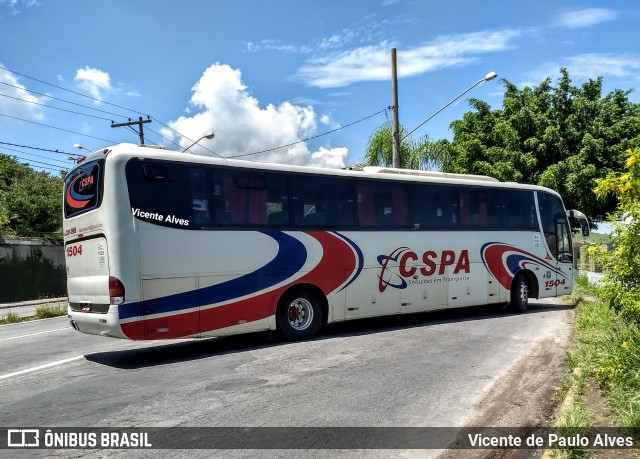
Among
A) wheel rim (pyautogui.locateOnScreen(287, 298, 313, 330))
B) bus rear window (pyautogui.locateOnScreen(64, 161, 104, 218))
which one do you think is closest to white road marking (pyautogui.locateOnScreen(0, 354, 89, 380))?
bus rear window (pyautogui.locateOnScreen(64, 161, 104, 218))

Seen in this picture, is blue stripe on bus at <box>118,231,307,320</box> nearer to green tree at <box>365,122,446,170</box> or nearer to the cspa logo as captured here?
the cspa logo

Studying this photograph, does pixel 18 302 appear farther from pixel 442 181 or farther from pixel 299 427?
pixel 299 427

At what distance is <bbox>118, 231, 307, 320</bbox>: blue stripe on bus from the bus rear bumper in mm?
150

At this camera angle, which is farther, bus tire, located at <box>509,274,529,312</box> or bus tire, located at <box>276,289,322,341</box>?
bus tire, located at <box>509,274,529,312</box>

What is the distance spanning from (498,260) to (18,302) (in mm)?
23863

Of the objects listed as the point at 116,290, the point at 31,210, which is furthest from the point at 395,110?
the point at 31,210

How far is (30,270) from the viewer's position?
1158 inches

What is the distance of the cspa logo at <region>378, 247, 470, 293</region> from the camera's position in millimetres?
12422

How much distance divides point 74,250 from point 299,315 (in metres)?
4.17

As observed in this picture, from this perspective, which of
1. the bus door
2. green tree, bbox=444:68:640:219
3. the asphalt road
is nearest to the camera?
the asphalt road

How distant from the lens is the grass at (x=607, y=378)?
5.08 metres

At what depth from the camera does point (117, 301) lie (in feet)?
28.3

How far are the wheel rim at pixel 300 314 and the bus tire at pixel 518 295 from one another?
6.98 meters

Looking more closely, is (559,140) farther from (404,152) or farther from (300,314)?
(300,314)
